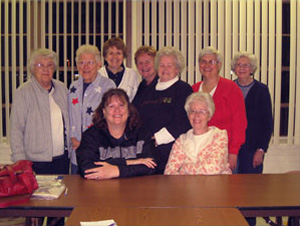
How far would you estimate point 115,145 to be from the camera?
2.78 metres

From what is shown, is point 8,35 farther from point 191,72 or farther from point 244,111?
point 244,111

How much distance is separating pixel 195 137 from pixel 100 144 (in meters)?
0.73

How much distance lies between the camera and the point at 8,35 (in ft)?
17.7

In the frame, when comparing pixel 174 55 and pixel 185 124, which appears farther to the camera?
pixel 174 55

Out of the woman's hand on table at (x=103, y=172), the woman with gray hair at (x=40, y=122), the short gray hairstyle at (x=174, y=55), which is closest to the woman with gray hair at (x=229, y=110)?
the short gray hairstyle at (x=174, y=55)

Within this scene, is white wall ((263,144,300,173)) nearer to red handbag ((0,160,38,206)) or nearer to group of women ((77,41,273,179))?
group of women ((77,41,273,179))

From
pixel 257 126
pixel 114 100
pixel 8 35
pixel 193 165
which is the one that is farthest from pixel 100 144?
pixel 8 35

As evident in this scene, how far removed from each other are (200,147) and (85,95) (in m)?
1.12

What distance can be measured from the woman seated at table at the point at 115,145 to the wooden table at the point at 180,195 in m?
0.08

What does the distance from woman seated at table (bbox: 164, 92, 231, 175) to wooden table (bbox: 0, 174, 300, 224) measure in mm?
149

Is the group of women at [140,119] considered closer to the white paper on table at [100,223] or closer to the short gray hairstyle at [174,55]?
the short gray hairstyle at [174,55]

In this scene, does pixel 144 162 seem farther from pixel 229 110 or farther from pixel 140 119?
pixel 229 110

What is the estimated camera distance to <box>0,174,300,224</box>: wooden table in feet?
6.78

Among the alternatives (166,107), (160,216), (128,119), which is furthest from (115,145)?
(160,216)
